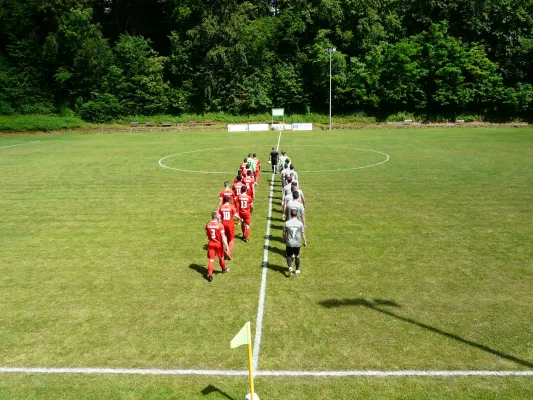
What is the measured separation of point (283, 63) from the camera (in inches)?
2992

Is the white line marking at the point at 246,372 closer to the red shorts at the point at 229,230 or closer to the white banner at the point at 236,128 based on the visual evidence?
the red shorts at the point at 229,230

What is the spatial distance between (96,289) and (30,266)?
295cm

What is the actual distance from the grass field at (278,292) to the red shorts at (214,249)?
0.64m

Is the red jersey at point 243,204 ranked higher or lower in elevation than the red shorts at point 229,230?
higher

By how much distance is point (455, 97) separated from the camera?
221 ft

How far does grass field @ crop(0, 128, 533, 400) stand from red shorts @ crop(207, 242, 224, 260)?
25.0 inches

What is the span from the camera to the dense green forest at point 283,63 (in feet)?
225

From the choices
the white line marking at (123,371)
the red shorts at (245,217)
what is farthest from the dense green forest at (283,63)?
the white line marking at (123,371)

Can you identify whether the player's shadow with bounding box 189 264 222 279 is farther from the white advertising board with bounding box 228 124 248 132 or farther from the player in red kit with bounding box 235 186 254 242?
the white advertising board with bounding box 228 124 248 132

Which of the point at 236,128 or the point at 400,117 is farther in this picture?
the point at 400,117

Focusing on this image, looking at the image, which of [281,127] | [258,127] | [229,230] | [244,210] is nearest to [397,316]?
[229,230]

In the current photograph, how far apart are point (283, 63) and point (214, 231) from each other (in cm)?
6857

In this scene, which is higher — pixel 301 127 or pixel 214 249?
pixel 301 127

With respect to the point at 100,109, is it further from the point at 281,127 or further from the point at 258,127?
the point at 281,127
